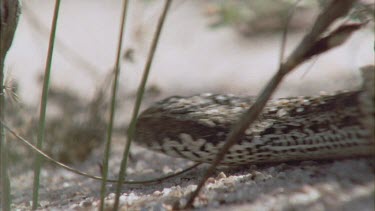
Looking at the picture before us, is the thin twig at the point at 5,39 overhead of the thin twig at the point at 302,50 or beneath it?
overhead

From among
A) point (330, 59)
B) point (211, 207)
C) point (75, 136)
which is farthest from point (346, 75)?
point (211, 207)

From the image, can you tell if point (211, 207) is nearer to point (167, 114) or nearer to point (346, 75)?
point (167, 114)

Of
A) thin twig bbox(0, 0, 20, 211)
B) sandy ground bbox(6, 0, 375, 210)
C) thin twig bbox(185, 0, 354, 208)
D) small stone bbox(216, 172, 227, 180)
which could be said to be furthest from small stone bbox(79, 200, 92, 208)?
thin twig bbox(185, 0, 354, 208)

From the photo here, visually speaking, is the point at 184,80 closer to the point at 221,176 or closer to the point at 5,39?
the point at 221,176

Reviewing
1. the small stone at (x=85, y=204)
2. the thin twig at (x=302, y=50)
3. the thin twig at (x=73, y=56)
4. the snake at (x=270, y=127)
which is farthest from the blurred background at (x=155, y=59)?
the thin twig at (x=302, y=50)

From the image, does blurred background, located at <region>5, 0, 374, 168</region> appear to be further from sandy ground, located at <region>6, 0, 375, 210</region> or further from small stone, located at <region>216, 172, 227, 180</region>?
small stone, located at <region>216, 172, 227, 180</region>

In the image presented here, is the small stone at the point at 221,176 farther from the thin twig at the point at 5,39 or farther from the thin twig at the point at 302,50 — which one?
the thin twig at the point at 5,39
